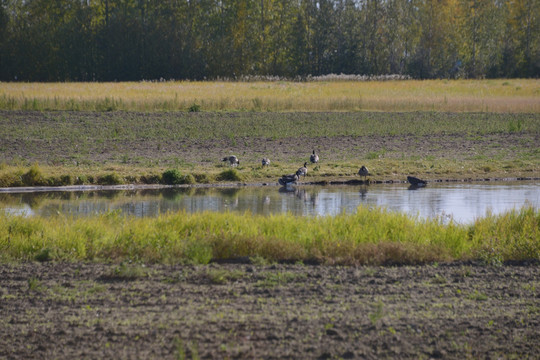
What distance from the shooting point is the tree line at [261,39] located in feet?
267

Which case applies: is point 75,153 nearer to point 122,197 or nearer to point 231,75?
point 122,197

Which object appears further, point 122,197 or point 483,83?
point 483,83

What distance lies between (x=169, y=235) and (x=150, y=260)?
31.6 inches


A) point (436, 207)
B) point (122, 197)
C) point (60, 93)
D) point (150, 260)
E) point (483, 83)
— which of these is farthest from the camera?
point (483, 83)

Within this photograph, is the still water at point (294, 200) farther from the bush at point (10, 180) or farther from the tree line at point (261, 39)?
the tree line at point (261, 39)

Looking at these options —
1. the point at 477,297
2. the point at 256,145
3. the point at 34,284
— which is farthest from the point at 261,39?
the point at 477,297

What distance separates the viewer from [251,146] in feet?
108

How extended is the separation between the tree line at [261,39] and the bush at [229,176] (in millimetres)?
55933

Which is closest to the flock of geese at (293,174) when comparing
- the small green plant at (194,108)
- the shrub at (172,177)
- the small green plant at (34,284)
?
the shrub at (172,177)

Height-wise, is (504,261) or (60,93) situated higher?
(60,93)

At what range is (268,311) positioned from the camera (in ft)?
31.2

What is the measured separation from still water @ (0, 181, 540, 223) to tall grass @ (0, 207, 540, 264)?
3.53 m

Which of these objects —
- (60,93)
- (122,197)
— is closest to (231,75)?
(60,93)

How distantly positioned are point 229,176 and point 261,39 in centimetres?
6524
